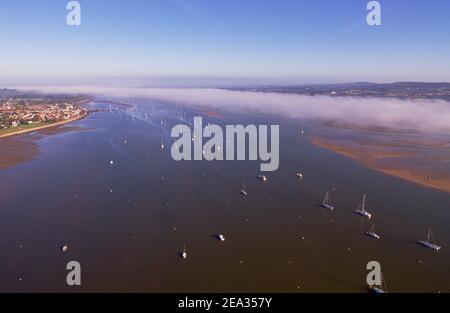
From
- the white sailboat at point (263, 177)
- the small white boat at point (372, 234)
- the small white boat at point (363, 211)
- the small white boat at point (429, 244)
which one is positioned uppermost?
the white sailboat at point (263, 177)

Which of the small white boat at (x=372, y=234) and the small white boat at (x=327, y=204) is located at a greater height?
the small white boat at (x=327, y=204)

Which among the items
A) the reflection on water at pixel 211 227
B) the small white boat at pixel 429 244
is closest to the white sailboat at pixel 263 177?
the reflection on water at pixel 211 227

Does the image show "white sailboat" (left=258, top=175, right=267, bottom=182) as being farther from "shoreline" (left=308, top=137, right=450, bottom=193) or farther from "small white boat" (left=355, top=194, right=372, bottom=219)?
"shoreline" (left=308, top=137, right=450, bottom=193)

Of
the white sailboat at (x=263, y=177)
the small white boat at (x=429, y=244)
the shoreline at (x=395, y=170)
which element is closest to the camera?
the small white boat at (x=429, y=244)

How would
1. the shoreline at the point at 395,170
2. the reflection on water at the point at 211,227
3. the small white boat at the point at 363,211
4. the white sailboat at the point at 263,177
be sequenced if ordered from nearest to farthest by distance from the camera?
the reflection on water at the point at 211,227
the small white boat at the point at 363,211
the shoreline at the point at 395,170
the white sailboat at the point at 263,177

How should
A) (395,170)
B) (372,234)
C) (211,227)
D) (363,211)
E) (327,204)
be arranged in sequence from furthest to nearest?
(395,170), (327,204), (363,211), (211,227), (372,234)

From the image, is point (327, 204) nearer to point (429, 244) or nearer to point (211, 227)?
point (429, 244)

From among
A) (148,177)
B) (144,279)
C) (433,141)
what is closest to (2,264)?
(144,279)

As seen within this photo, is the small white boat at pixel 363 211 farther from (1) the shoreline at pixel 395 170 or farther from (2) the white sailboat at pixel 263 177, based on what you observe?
(2) the white sailboat at pixel 263 177

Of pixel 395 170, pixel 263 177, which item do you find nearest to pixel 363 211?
pixel 263 177
